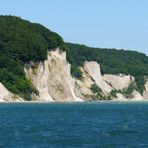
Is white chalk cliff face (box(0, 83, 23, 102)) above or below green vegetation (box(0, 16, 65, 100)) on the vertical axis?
below

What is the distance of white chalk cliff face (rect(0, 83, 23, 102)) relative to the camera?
557ft

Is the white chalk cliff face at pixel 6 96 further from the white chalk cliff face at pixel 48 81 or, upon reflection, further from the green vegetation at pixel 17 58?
the white chalk cliff face at pixel 48 81

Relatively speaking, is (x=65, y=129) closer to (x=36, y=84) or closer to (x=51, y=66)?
(x=36, y=84)

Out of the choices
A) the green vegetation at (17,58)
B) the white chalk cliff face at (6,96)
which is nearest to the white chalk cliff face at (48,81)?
the green vegetation at (17,58)

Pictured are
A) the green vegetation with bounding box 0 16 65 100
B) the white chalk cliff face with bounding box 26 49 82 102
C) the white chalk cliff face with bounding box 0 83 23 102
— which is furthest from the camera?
the white chalk cliff face with bounding box 26 49 82 102

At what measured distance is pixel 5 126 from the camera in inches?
3406

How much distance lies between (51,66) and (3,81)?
21.6 m

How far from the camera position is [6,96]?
566 feet

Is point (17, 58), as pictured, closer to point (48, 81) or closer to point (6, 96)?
point (48, 81)

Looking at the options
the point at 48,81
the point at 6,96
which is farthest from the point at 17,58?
the point at 6,96

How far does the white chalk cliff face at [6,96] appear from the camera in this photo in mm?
169750

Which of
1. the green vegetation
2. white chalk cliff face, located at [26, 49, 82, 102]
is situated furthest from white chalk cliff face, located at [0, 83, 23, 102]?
white chalk cliff face, located at [26, 49, 82, 102]

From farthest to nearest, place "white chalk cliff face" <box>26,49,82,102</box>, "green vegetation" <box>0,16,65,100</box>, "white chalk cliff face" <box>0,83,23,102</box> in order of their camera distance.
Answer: "white chalk cliff face" <box>26,49,82,102</box> < "green vegetation" <box>0,16,65,100</box> < "white chalk cliff face" <box>0,83,23,102</box>

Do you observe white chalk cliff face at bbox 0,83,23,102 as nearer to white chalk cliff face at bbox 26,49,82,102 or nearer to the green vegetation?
the green vegetation
